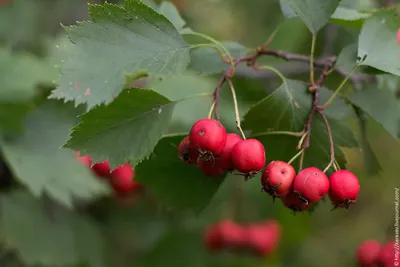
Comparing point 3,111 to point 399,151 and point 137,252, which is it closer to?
point 137,252

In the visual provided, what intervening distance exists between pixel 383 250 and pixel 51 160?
112cm

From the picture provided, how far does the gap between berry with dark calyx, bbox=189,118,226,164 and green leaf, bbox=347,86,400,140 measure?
41 cm

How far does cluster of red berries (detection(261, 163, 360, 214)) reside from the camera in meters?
0.96

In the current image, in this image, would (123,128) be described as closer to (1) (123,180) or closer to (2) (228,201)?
(1) (123,180)

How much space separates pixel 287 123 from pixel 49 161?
1110 mm

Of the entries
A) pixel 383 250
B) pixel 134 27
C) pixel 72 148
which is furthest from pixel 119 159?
pixel 383 250

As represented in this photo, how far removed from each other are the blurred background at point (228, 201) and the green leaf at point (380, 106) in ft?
0.43

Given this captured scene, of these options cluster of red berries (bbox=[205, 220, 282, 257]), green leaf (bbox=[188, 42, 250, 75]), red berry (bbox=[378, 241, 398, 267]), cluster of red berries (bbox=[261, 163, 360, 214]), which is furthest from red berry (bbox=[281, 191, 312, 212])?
cluster of red berries (bbox=[205, 220, 282, 257])

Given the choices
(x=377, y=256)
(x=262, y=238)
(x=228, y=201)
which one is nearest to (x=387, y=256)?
(x=377, y=256)

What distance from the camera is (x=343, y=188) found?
3.20ft

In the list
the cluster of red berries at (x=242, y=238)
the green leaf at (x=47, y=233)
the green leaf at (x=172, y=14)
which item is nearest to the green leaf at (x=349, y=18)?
the green leaf at (x=172, y=14)

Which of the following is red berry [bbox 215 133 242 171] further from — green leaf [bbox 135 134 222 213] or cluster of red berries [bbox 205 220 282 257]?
cluster of red berries [bbox 205 220 282 257]

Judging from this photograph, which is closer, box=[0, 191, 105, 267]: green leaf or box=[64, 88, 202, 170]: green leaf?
box=[64, 88, 202, 170]: green leaf

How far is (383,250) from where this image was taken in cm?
147
